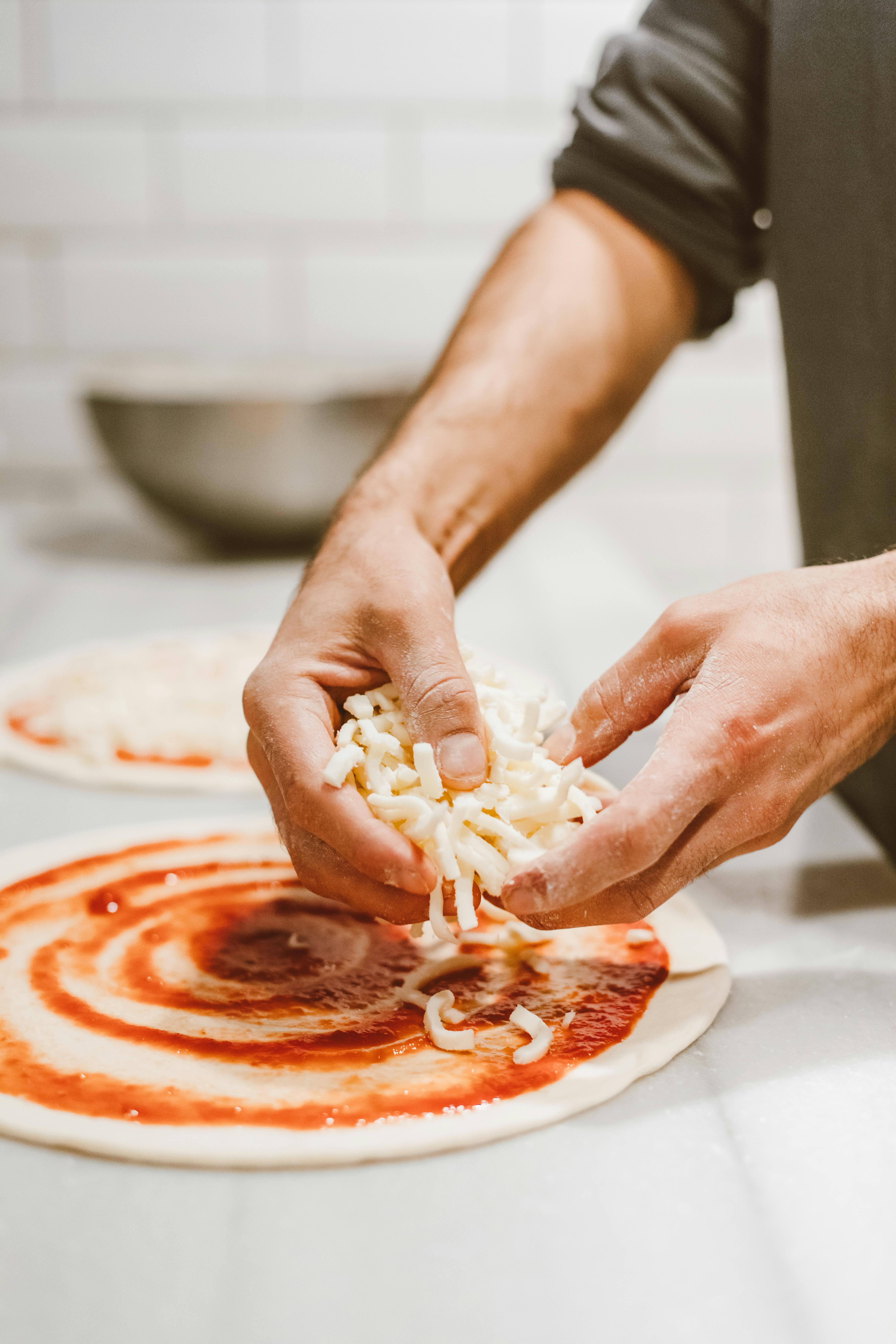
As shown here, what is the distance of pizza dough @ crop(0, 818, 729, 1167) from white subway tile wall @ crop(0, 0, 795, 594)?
1584 millimetres

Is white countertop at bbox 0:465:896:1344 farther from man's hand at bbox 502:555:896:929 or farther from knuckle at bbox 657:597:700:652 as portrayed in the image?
knuckle at bbox 657:597:700:652

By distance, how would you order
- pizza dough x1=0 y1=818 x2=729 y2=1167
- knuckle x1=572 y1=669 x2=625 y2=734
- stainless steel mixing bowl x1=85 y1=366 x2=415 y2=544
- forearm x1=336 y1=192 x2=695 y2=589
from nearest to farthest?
pizza dough x1=0 y1=818 x2=729 y2=1167, knuckle x1=572 y1=669 x2=625 y2=734, forearm x1=336 y1=192 x2=695 y2=589, stainless steel mixing bowl x1=85 y1=366 x2=415 y2=544

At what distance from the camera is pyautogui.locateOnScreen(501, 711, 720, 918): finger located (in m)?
0.64

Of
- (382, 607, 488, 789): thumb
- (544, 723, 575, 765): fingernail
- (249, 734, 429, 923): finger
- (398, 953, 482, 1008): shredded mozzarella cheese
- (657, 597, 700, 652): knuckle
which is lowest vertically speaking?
(398, 953, 482, 1008): shredded mozzarella cheese

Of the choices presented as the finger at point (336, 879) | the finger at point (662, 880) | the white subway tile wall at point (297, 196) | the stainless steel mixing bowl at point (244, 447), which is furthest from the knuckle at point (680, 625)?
the white subway tile wall at point (297, 196)

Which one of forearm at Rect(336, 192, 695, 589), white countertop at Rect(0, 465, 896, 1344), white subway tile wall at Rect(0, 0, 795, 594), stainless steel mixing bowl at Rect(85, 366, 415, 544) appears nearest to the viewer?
white countertop at Rect(0, 465, 896, 1344)

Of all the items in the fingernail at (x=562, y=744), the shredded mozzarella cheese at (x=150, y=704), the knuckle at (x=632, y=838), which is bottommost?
the shredded mozzarella cheese at (x=150, y=704)

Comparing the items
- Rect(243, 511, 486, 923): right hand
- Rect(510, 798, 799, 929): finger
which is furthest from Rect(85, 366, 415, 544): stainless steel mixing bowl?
Rect(510, 798, 799, 929): finger

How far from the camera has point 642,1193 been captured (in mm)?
592

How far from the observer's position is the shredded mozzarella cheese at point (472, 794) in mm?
685

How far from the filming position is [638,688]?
74 centimetres

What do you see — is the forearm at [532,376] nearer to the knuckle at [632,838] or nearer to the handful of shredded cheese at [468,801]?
the handful of shredded cheese at [468,801]

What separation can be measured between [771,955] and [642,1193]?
281 millimetres

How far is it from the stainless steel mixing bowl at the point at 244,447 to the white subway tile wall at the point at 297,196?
47cm
